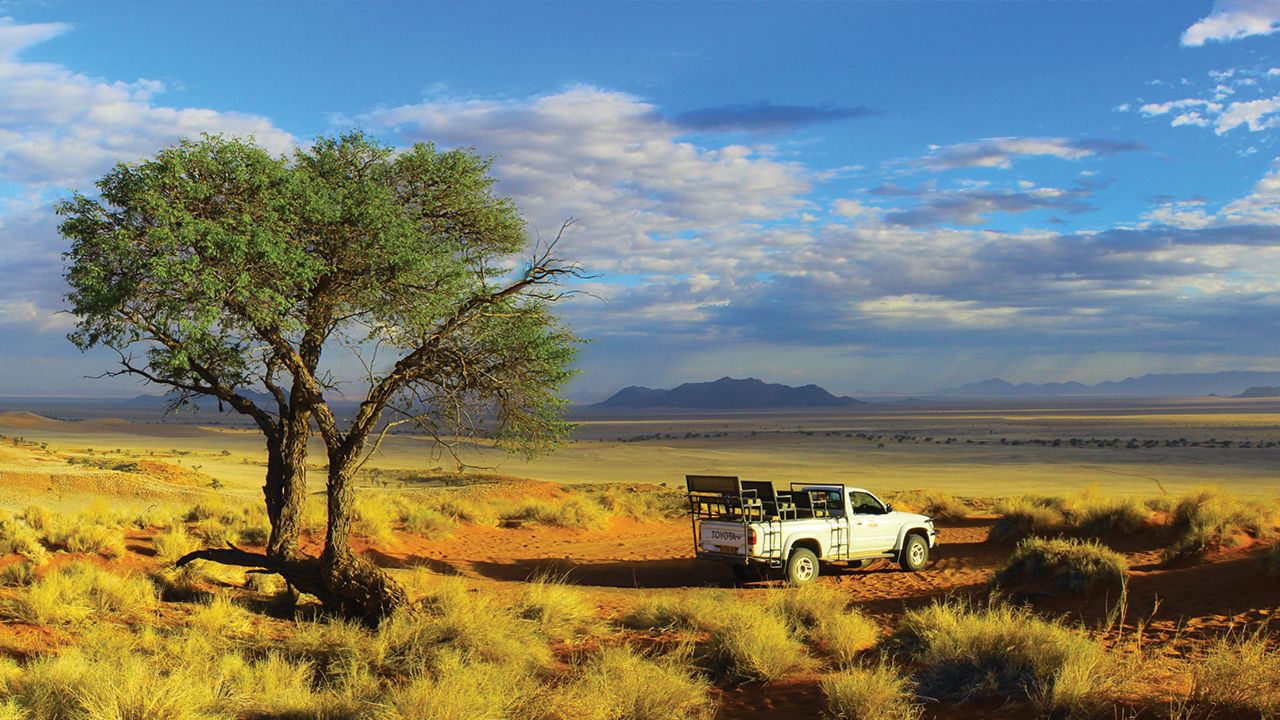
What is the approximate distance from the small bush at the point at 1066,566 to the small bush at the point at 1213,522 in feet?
7.23

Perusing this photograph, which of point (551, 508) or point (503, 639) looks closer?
point (503, 639)

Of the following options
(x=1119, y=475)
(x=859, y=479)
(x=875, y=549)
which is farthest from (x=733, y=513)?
(x=1119, y=475)

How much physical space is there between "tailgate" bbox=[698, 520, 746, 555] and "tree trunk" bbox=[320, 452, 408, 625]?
254 inches

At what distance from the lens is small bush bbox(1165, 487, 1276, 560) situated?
16.2 metres

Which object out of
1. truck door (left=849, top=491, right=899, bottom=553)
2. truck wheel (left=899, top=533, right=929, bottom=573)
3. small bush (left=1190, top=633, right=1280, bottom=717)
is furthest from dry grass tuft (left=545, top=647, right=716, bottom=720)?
truck wheel (left=899, top=533, right=929, bottom=573)

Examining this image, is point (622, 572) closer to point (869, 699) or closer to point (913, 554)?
point (913, 554)

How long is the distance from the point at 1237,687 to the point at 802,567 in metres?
10.2

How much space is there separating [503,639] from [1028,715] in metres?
5.75

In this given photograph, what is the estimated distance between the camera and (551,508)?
1069 inches

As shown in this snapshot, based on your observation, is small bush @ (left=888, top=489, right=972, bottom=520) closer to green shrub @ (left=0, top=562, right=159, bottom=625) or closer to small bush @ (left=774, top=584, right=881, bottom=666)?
small bush @ (left=774, top=584, right=881, bottom=666)

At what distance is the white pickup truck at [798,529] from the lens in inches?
636

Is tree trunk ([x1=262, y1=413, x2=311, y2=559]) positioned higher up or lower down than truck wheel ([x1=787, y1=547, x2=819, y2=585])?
higher up

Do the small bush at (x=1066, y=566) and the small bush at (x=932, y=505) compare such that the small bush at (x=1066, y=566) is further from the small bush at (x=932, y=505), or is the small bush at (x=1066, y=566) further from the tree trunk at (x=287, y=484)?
the tree trunk at (x=287, y=484)

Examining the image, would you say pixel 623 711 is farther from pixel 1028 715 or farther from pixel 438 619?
pixel 438 619
